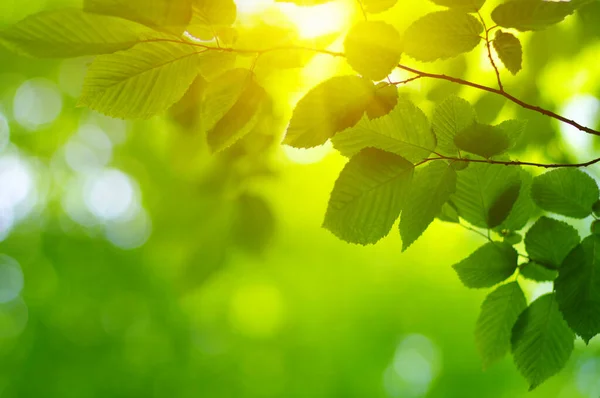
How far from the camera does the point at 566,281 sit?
21.0 inches

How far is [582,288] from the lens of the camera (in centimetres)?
52

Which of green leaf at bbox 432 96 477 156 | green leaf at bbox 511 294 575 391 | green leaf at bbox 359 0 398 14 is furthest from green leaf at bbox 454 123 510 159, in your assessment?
green leaf at bbox 511 294 575 391

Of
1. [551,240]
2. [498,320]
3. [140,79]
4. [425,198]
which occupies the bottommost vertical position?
[498,320]

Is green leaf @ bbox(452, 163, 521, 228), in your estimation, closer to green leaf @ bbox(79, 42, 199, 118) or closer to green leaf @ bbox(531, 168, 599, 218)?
green leaf @ bbox(531, 168, 599, 218)

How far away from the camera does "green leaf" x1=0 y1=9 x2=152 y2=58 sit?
1.23 feet

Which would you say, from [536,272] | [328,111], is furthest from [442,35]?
[536,272]

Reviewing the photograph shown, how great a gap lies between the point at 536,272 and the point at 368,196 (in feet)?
1.25

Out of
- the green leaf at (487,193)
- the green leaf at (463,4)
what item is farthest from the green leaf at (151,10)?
the green leaf at (487,193)

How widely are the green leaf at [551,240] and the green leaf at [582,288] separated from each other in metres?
0.08

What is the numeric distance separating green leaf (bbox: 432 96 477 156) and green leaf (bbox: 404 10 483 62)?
51 millimetres

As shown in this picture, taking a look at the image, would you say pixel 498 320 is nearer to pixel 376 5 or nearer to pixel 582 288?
pixel 582 288

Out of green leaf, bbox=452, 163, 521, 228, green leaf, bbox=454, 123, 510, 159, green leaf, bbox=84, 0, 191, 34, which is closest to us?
green leaf, bbox=84, 0, 191, 34

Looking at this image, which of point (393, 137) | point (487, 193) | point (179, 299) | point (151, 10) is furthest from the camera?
point (179, 299)

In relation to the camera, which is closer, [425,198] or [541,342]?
[425,198]
